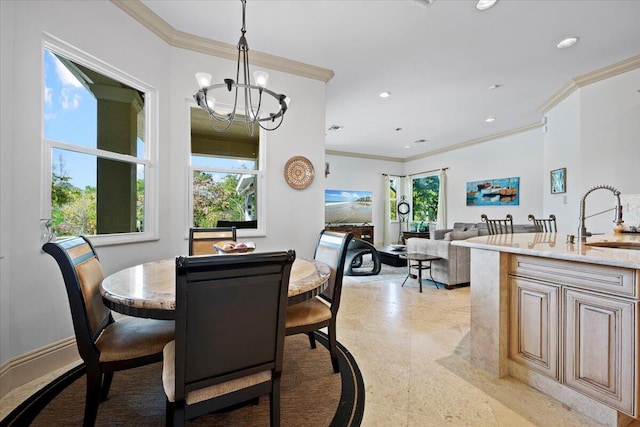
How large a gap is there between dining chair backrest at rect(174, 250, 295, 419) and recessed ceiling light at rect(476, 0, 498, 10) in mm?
2885

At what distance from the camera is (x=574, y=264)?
1556 mm

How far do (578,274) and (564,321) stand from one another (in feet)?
0.94

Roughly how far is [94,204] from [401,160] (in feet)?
28.1

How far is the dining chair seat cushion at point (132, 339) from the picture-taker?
53.1 inches

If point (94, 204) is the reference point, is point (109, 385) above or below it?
below

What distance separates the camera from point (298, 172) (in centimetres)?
365

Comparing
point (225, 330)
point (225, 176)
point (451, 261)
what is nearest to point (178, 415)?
point (225, 330)

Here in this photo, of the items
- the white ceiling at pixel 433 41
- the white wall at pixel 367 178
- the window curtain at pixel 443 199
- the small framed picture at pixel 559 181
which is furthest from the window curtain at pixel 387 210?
the small framed picture at pixel 559 181

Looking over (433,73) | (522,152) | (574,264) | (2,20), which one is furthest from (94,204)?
(522,152)

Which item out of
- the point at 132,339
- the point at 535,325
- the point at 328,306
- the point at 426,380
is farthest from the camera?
the point at 328,306

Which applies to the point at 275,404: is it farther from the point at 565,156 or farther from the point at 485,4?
the point at 565,156

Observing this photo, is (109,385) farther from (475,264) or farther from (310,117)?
(310,117)

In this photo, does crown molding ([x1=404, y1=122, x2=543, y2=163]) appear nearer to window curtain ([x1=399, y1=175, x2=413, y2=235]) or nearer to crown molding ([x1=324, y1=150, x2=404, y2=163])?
crown molding ([x1=324, y1=150, x2=404, y2=163])

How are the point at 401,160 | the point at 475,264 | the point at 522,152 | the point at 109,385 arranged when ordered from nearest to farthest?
1. the point at 109,385
2. the point at 475,264
3. the point at 522,152
4. the point at 401,160
